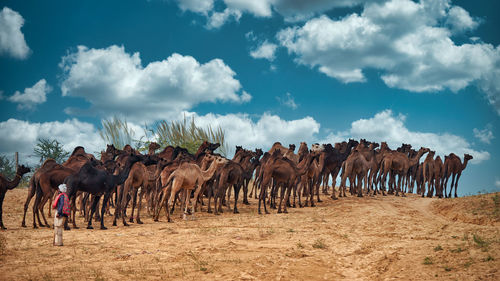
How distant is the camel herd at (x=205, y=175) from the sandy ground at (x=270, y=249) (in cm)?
152

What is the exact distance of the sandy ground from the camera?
1023 cm

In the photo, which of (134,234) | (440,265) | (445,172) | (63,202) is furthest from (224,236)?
(445,172)

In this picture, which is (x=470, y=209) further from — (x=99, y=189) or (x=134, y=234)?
(x=99, y=189)

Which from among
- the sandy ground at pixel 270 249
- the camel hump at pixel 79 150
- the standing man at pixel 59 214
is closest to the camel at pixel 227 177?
the sandy ground at pixel 270 249

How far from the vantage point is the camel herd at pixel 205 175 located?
17.0 m

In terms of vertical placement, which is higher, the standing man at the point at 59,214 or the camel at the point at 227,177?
the camel at the point at 227,177

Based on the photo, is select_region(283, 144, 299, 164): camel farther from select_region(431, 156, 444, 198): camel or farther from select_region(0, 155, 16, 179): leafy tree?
select_region(0, 155, 16, 179): leafy tree

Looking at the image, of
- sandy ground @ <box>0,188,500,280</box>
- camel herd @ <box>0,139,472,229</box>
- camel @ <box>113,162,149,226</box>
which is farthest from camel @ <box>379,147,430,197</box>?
camel @ <box>113,162,149,226</box>

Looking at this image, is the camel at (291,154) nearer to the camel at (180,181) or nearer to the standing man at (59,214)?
the camel at (180,181)

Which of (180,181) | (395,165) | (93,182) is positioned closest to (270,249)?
(180,181)

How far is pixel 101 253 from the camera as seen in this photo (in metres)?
12.2

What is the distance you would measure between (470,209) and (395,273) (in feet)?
35.2

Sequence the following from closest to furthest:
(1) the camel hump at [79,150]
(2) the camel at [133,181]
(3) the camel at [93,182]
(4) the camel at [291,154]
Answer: (3) the camel at [93,182] < (2) the camel at [133,181] < (1) the camel hump at [79,150] < (4) the camel at [291,154]

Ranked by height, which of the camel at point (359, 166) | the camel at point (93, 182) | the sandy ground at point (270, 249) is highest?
the camel at point (359, 166)
